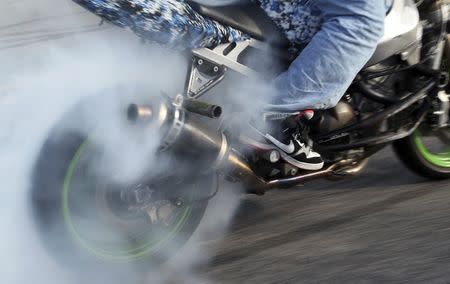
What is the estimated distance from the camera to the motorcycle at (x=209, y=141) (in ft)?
11.3

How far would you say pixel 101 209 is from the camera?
3.63 metres

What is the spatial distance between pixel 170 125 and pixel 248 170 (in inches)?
22.2

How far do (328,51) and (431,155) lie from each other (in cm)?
144

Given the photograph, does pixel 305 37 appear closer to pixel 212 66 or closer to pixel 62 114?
pixel 212 66

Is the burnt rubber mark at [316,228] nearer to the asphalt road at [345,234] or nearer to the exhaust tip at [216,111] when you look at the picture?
the asphalt road at [345,234]

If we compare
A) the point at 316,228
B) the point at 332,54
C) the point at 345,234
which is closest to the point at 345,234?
the point at 345,234

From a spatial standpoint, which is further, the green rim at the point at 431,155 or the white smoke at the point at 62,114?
the green rim at the point at 431,155

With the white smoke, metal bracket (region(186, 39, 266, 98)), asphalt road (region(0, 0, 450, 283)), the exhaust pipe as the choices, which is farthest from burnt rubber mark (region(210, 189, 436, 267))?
metal bracket (region(186, 39, 266, 98))

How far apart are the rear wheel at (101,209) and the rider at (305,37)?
485mm

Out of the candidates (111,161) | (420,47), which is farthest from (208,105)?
(420,47)

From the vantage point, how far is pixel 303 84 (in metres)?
3.73

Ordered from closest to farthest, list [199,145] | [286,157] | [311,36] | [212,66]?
[199,145] < [212,66] < [311,36] < [286,157]

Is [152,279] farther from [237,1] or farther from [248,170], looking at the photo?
[237,1]

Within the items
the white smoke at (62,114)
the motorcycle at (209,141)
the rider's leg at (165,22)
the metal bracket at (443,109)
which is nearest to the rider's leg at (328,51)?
the motorcycle at (209,141)
